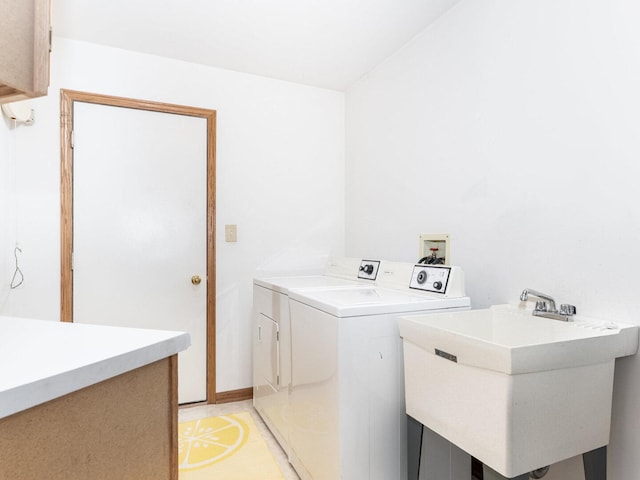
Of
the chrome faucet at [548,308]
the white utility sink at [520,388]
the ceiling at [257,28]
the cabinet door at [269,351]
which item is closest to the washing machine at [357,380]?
the white utility sink at [520,388]

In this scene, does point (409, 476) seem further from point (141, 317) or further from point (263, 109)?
point (263, 109)

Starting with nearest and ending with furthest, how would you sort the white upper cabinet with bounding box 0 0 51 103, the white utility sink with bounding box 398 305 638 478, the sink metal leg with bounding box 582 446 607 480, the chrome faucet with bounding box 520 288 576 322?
the white upper cabinet with bounding box 0 0 51 103 < the white utility sink with bounding box 398 305 638 478 < the sink metal leg with bounding box 582 446 607 480 < the chrome faucet with bounding box 520 288 576 322

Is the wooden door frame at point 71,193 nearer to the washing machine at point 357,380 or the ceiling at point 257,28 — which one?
the ceiling at point 257,28

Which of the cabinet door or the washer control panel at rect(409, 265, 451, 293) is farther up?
the washer control panel at rect(409, 265, 451, 293)

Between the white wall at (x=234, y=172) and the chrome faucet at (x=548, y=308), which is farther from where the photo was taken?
the white wall at (x=234, y=172)

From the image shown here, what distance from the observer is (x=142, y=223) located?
244 cm

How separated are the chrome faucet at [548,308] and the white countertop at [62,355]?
129cm

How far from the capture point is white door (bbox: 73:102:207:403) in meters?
2.31

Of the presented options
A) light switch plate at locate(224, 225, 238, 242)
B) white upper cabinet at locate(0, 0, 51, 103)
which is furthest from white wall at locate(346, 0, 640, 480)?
white upper cabinet at locate(0, 0, 51, 103)

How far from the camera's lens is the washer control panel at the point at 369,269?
2.21 meters

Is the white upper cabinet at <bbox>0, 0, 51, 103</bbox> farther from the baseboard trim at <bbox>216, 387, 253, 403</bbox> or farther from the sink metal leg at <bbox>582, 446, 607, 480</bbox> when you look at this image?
the baseboard trim at <bbox>216, 387, 253, 403</bbox>

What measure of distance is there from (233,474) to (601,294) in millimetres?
1759

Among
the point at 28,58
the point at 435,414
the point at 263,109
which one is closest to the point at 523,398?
the point at 435,414

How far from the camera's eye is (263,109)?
2797 mm
